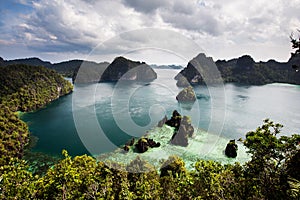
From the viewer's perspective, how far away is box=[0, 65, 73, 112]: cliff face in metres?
43.3

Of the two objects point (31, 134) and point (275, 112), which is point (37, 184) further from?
point (275, 112)

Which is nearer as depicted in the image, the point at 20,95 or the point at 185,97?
the point at 20,95

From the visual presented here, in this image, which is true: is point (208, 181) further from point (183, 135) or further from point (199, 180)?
point (183, 135)

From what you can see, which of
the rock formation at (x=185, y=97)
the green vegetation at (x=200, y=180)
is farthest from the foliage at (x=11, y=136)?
the rock formation at (x=185, y=97)

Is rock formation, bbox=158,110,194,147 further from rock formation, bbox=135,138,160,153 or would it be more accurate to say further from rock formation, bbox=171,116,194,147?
rock formation, bbox=135,138,160,153

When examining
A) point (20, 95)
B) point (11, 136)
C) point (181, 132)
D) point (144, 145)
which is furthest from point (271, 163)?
point (20, 95)

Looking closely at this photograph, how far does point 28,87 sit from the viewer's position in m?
50.1

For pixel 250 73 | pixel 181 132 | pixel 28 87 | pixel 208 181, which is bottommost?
pixel 181 132

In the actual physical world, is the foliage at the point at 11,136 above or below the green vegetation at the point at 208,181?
below

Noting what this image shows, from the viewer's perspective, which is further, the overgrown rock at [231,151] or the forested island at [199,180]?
the overgrown rock at [231,151]

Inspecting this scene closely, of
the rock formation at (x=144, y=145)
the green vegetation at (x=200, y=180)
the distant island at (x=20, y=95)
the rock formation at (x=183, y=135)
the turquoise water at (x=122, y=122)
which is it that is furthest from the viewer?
the turquoise water at (x=122, y=122)

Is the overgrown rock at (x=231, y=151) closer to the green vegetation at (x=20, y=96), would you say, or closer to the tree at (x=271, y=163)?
the tree at (x=271, y=163)

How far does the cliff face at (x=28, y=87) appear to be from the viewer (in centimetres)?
4333

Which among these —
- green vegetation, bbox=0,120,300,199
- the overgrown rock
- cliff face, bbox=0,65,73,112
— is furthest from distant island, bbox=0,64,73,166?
the overgrown rock
